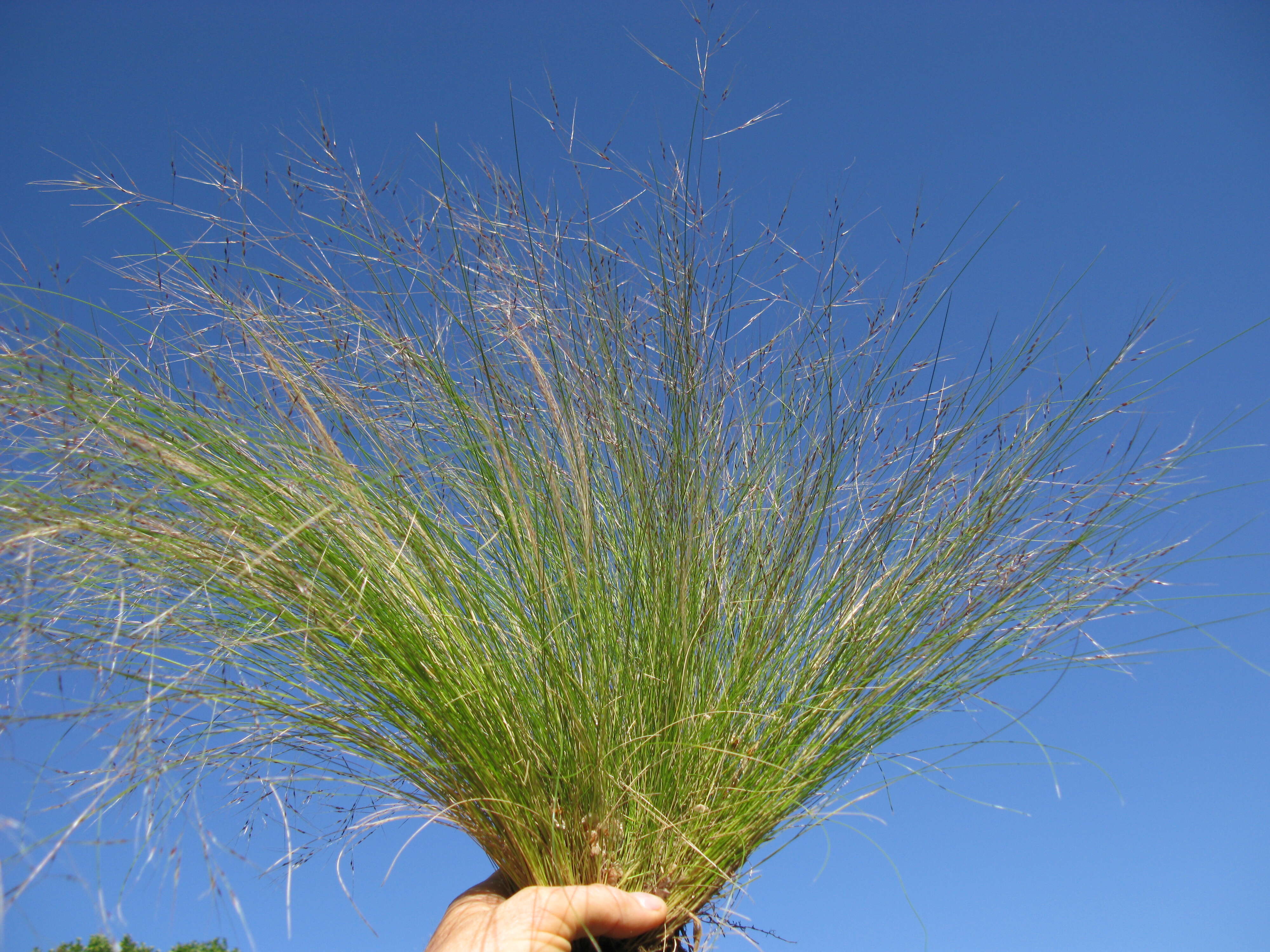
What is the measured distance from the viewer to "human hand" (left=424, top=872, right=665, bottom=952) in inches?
42.1

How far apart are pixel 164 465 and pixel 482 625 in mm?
523

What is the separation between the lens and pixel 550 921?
1088mm

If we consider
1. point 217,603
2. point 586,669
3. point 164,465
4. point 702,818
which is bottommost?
point 702,818

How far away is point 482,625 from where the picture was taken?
51.9 inches

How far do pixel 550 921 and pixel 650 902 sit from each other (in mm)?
153

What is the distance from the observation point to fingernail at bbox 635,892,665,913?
1155mm

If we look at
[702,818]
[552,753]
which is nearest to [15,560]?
[552,753]

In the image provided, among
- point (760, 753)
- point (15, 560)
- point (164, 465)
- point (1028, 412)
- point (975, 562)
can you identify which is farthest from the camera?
point (1028, 412)

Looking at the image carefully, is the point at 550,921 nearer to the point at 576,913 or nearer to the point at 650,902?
the point at 576,913

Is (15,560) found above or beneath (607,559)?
beneath

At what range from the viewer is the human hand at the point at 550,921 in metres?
1.07

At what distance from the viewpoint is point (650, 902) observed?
116 cm

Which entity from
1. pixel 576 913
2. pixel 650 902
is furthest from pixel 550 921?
pixel 650 902

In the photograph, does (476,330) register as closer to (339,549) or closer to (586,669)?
(339,549)
